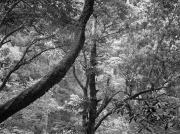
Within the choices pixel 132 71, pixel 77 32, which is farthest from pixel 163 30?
pixel 77 32

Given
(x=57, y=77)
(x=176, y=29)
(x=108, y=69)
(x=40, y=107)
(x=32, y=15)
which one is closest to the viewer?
(x=57, y=77)

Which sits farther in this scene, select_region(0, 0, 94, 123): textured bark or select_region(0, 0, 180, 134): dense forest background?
select_region(0, 0, 180, 134): dense forest background

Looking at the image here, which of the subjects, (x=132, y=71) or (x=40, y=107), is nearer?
(x=132, y=71)

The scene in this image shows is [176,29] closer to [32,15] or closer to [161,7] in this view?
[161,7]

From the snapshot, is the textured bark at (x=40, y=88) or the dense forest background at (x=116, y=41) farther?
the dense forest background at (x=116, y=41)

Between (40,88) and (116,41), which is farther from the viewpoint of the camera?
(116,41)

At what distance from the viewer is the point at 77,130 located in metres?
7.25

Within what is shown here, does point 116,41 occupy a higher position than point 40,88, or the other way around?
point 116,41

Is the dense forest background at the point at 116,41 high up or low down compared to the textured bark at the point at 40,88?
up

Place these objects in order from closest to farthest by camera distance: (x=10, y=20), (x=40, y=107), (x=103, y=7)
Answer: (x=10, y=20) → (x=103, y=7) → (x=40, y=107)

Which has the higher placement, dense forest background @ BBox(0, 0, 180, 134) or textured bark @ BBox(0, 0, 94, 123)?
dense forest background @ BBox(0, 0, 180, 134)

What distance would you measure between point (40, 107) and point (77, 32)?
30.7ft

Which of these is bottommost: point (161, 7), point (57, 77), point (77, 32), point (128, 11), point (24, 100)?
point (24, 100)

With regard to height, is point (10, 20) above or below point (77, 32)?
above
